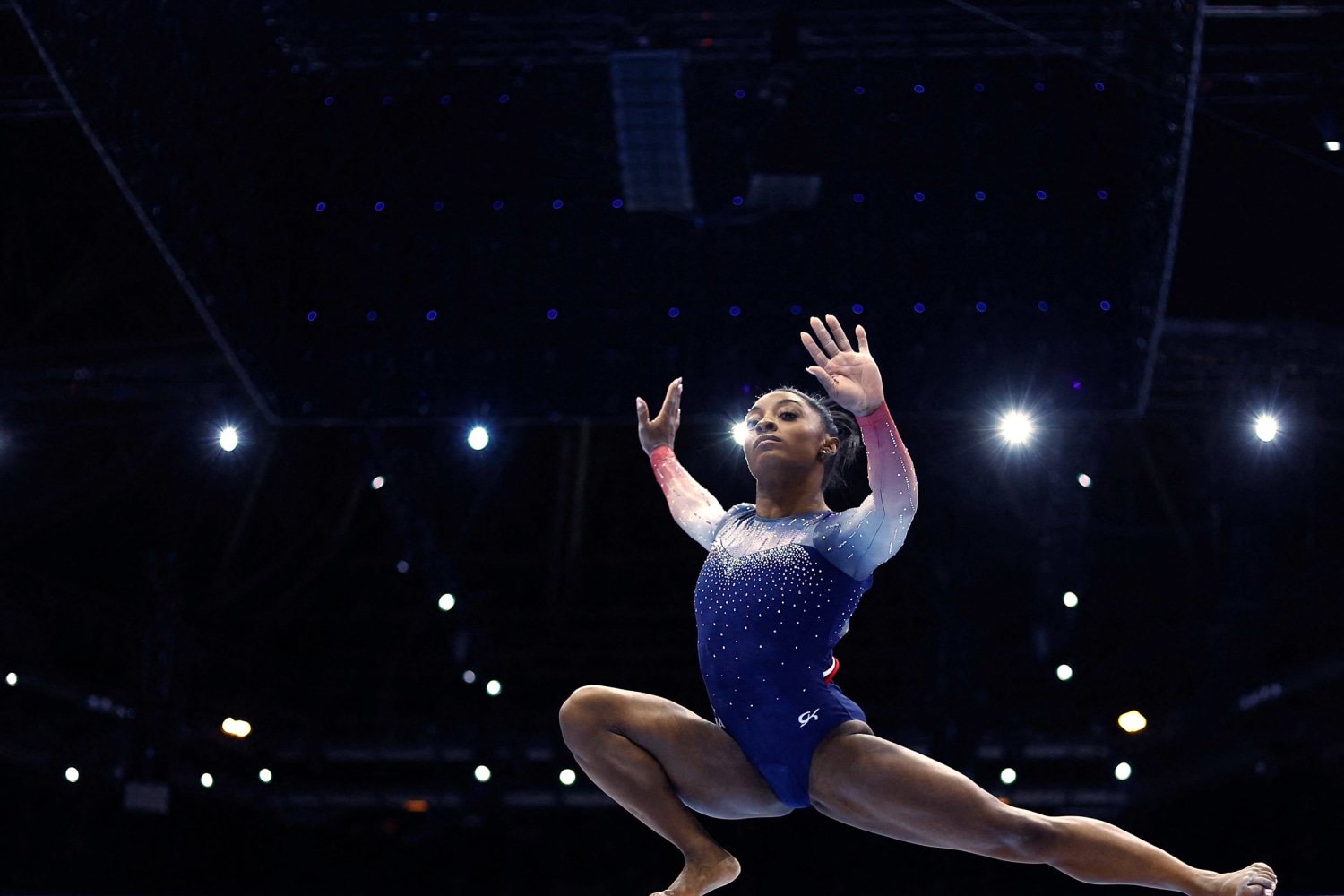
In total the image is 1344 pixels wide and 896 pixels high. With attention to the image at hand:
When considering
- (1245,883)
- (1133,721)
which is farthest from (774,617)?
(1133,721)

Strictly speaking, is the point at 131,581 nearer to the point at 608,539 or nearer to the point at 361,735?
the point at 361,735

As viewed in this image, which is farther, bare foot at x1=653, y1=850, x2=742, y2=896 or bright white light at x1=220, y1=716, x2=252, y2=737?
bright white light at x1=220, y1=716, x2=252, y2=737

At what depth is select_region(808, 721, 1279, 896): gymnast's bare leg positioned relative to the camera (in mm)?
2389

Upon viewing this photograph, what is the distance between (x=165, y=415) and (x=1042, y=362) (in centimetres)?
449

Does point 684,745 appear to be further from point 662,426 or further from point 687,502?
point 662,426

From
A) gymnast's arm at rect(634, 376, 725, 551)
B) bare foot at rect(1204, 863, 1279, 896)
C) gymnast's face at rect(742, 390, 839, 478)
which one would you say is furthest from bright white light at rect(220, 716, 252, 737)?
bare foot at rect(1204, 863, 1279, 896)

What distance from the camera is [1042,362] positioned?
4.84 m

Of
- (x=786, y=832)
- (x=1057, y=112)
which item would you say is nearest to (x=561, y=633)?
(x=786, y=832)

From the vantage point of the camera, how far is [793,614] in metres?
2.61

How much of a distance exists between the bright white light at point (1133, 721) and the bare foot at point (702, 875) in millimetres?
6167

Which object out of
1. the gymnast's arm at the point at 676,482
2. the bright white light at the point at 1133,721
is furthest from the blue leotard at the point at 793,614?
the bright white light at the point at 1133,721

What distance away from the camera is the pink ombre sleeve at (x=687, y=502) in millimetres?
2984

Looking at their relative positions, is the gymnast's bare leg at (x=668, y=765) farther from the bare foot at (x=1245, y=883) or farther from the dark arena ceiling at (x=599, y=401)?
the dark arena ceiling at (x=599, y=401)

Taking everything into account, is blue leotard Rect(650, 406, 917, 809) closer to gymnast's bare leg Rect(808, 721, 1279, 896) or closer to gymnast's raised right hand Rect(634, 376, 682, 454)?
gymnast's bare leg Rect(808, 721, 1279, 896)
